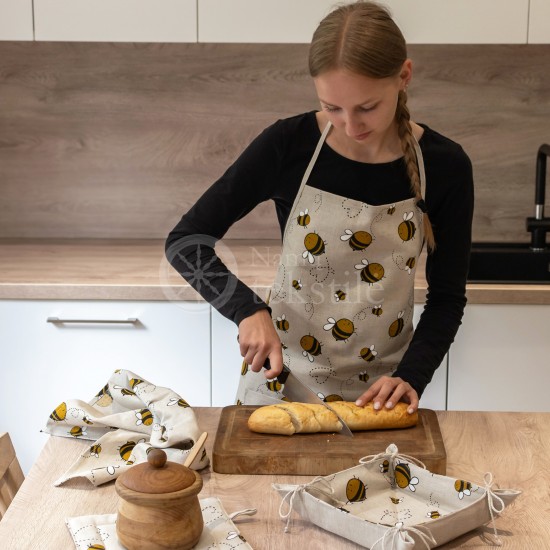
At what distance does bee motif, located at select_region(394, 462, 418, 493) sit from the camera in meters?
1.17

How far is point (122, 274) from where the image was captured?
238 cm

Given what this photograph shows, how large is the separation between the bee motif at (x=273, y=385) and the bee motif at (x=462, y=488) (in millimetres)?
551

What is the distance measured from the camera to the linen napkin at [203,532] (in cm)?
103

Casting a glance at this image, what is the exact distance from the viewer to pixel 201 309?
2.29m

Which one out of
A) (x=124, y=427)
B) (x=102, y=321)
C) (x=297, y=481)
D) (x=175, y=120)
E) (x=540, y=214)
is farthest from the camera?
(x=175, y=120)

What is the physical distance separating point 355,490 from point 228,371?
1.19 metres

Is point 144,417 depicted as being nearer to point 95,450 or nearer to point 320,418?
point 95,450

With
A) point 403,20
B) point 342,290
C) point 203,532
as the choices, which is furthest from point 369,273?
point 403,20

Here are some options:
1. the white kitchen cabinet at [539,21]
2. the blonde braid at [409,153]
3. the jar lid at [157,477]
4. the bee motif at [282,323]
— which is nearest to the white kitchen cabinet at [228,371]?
the bee motif at [282,323]

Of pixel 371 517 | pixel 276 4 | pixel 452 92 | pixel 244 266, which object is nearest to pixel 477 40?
pixel 452 92

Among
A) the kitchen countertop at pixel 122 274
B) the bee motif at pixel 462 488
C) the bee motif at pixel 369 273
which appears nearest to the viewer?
the bee motif at pixel 462 488

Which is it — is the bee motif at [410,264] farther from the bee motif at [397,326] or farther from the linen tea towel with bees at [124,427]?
the linen tea towel with bees at [124,427]

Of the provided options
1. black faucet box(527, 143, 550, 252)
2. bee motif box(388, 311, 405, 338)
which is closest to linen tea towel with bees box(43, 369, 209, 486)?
bee motif box(388, 311, 405, 338)

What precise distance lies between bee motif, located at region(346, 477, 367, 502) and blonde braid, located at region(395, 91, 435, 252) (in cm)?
59
